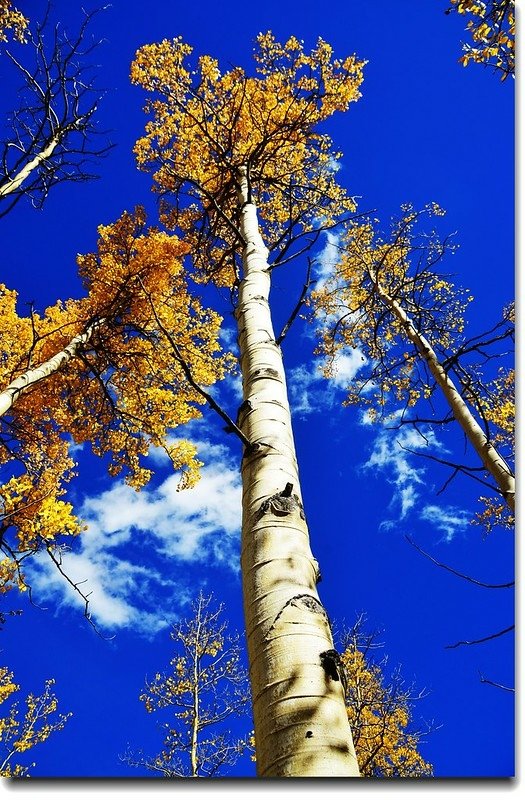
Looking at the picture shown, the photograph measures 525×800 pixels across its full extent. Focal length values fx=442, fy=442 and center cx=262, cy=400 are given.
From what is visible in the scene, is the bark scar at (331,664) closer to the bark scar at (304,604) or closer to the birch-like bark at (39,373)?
the bark scar at (304,604)

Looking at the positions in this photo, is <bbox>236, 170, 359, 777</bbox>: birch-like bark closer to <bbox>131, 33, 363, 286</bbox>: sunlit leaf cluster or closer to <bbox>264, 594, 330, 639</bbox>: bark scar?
<bbox>264, 594, 330, 639</bbox>: bark scar

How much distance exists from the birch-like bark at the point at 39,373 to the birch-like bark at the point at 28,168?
1918 millimetres

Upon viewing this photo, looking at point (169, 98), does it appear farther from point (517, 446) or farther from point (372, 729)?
point (372, 729)

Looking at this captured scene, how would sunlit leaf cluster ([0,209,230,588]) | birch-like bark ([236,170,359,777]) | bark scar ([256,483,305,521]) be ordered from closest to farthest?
birch-like bark ([236,170,359,777]) < bark scar ([256,483,305,521]) < sunlit leaf cluster ([0,209,230,588])

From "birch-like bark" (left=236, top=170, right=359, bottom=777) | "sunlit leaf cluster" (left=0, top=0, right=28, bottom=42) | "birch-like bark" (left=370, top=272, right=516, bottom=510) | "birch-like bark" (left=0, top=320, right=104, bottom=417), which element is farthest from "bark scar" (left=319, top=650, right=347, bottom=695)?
"sunlit leaf cluster" (left=0, top=0, right=28, bottom=42)

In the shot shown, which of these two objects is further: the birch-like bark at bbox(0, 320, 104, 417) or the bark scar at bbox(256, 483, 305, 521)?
the birch-like bark at bbox(0, 320, 104, 417)

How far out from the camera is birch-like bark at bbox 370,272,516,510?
11.5ft

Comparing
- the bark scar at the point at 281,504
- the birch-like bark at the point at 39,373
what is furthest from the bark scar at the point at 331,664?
the birch-like bark at the point at 39,373

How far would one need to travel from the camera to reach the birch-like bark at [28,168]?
13.9 ft

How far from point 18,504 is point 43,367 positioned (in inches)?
95.8

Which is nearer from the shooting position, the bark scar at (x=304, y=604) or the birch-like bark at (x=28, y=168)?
the bark scar at (x=304, y=604)

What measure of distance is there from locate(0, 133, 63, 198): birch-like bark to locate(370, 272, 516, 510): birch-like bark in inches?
142

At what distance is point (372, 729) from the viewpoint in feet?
26.8

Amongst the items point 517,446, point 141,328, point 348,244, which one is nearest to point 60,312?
point 141,328
